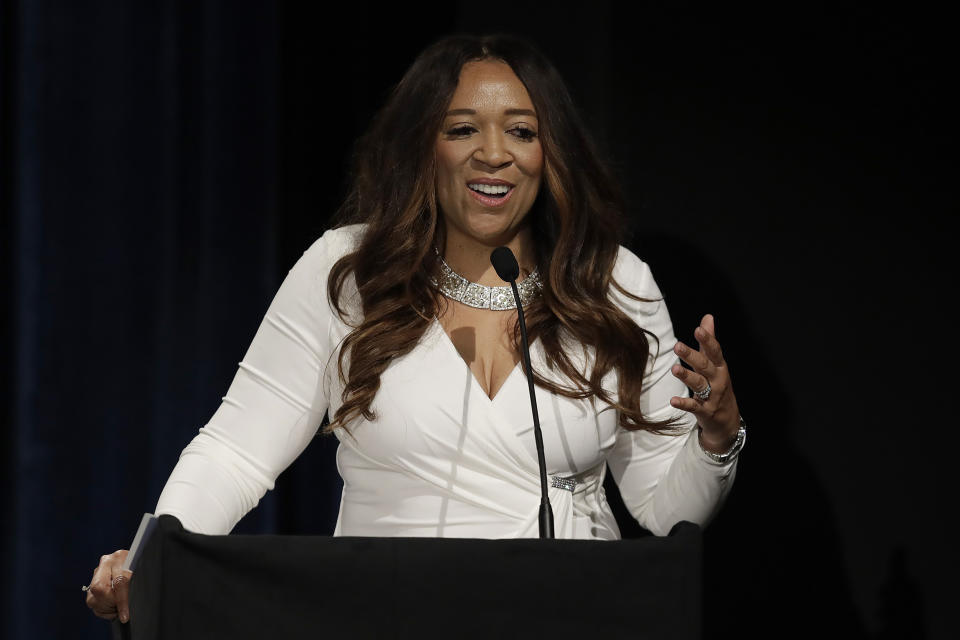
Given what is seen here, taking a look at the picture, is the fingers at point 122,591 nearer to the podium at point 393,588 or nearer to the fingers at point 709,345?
the podium at point 393,588

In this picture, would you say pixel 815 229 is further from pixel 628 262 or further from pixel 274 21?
pixel 274 21

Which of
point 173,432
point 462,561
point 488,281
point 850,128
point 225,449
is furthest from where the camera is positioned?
point 173,432

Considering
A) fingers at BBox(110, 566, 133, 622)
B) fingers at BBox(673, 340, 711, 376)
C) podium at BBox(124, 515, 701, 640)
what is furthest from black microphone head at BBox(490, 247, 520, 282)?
fingers at BBox(110, 566, 133, 622)

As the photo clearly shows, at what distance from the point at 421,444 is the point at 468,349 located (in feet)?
0.56

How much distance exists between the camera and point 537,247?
1856mm

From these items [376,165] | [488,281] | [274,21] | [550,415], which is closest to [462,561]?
[550,415]

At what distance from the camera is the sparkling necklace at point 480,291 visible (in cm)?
176

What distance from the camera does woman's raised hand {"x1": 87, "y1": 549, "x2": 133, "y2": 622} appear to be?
1244mm

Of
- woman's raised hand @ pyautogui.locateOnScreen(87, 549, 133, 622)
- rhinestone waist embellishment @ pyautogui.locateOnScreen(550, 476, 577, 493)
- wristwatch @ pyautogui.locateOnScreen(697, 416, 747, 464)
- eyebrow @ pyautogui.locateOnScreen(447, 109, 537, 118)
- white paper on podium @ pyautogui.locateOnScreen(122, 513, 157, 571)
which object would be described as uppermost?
eyebrow @ pyautogui.locateOnScreen(447, 109, 537, 118)

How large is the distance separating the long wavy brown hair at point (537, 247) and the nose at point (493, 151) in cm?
7

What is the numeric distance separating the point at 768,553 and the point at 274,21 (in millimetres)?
1558

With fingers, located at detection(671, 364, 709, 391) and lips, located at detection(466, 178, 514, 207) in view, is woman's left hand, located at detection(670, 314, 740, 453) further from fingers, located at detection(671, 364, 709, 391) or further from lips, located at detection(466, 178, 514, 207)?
lips, located at detection(466, 178, 514, 207)

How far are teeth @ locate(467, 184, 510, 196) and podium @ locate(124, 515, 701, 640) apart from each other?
79 cm

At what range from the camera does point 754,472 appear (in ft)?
7.39
